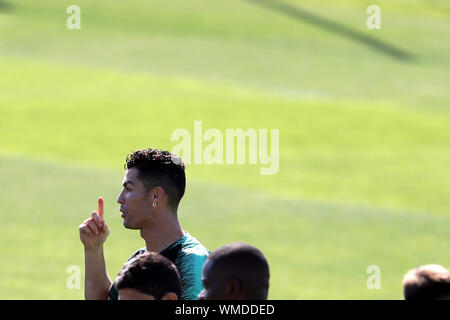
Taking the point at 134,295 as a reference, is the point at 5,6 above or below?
above

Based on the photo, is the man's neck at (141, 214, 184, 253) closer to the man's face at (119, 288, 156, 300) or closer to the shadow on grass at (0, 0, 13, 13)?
the man's face at (119, 288, 156, 300)

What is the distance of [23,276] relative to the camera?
591 inches

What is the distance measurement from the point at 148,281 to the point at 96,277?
1553 mm

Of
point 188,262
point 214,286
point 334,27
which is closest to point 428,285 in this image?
point 214,286

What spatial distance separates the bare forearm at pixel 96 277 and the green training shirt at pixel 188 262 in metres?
0.06

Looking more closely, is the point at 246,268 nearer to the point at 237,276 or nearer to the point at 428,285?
the point at 237,276

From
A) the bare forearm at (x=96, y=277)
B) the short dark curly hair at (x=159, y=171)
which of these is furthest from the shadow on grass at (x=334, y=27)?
the bare forearm at (x=96, y=277)

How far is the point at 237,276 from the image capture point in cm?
538

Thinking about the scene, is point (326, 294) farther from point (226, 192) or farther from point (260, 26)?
point (260, 26)

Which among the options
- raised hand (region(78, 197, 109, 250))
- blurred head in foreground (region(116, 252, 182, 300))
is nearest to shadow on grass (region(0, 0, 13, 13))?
raised hand (region(78, 197, 109, 250))

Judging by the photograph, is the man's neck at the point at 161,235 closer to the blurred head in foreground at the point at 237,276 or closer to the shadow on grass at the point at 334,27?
the blurred head in foreground at the point at 237,276

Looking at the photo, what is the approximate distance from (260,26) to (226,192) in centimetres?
1519

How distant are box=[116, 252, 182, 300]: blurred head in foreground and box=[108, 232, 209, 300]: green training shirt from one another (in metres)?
0.92
